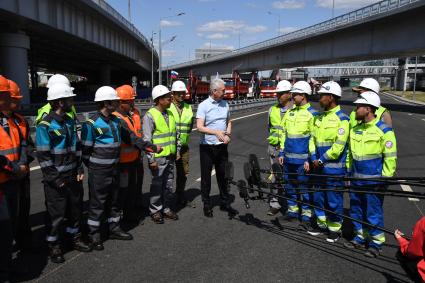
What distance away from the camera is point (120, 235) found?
5.09m

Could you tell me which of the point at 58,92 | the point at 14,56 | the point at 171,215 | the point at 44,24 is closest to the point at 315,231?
the point at 171,215

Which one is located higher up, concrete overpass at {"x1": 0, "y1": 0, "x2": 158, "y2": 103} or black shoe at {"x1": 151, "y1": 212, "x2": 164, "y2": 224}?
concrete overpass at {"x1": 0, "y1": 0, "x2": 158, "y2": 103}

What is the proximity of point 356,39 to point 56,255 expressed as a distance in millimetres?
34437

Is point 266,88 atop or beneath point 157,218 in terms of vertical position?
atop

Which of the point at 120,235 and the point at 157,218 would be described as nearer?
the point at 120,235

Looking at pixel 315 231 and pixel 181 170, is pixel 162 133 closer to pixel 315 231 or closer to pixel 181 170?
pixel 181 170

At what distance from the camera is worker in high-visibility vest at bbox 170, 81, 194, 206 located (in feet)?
21.8

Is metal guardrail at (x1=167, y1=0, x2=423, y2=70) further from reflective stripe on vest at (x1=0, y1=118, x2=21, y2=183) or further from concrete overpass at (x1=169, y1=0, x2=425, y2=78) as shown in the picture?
reflective stripe on vest at (x1=0, y1=118, x2=21, y2=183)

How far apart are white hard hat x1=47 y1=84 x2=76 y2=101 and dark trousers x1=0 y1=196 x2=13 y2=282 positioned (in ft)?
4.13

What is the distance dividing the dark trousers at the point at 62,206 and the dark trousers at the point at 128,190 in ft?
2.60

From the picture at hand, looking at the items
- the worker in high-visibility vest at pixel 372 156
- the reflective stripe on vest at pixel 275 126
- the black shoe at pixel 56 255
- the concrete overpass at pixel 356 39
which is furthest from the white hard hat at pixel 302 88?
the concrete overpass at pixel 356 39

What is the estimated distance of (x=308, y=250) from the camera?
15.8 ft

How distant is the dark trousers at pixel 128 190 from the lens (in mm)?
5375

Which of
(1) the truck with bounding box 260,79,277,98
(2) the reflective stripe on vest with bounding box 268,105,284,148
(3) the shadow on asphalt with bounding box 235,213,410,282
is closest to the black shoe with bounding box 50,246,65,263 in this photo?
(3) the shadow on asphalt with bounding box 235,213,410,282
